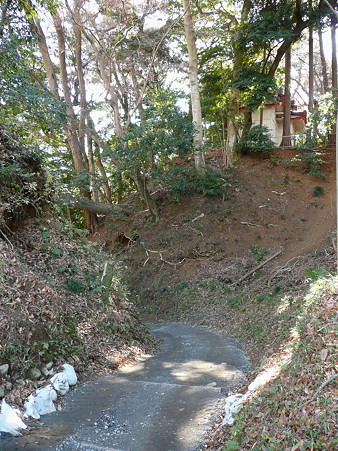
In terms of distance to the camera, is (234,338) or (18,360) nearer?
(18,360)

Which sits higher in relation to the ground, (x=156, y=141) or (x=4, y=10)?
(x=4, y=10)

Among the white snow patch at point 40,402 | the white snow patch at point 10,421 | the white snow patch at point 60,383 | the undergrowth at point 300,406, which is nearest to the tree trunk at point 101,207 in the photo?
the white snow patch at point 60,383

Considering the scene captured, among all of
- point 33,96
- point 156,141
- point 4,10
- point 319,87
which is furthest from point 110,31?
point 319,87

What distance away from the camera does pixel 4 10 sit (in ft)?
31.9

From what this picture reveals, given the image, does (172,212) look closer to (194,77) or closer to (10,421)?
(194,77)

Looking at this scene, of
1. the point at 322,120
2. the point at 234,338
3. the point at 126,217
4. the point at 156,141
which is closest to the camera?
the point at 234,338

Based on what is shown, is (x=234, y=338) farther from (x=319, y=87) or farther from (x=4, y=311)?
(x=319, y=87)

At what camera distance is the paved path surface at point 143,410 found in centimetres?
436

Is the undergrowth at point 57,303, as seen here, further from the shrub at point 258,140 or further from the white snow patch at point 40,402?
the shrub at point 258,140

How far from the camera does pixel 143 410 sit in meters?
5.20

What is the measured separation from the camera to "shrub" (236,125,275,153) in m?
21.6

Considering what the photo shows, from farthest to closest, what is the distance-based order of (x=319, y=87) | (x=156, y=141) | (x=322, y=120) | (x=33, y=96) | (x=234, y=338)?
1. (x=319, y=87)
2. (x=322, y=120)
3. (x=156, y=141)
4. (x=234, y=338)
5. (x=33, y=96)

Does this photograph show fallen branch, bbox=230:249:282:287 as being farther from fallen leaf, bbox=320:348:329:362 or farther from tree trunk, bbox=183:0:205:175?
fallen leaf, bbox=320:348:329:362

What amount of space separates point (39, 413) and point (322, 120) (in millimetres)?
18197
